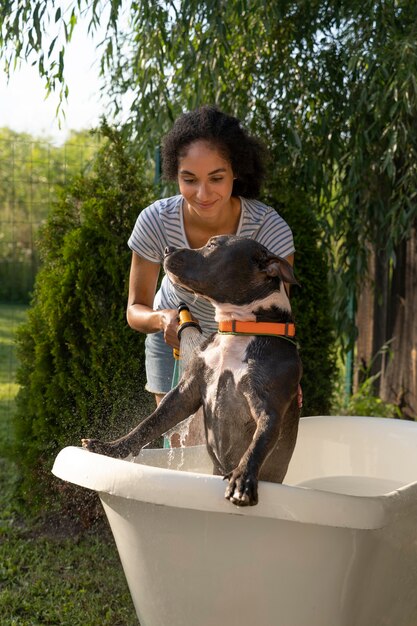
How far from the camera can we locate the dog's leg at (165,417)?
2.30m

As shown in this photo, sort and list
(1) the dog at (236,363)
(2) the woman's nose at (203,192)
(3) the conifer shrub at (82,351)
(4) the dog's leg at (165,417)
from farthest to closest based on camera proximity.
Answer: (3) the conifer shrub at (82,351), (2) the woman's nose at (203,192), (4) the dog's leg at (165,417), (1) the dog at (236,363)

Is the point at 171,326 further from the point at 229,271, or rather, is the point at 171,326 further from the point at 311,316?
the point at 311,316

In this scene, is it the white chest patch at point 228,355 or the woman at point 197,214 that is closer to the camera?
the white chest patch at point 228,355

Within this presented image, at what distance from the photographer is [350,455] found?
2.98m

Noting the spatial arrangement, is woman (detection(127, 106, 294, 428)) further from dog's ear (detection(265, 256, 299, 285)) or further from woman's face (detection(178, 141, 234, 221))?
dog's ear (detection(265, 256, 299, 285))

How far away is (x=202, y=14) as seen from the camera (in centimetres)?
395

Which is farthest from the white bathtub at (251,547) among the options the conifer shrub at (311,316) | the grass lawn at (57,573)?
the conifer shrub at (311,316)

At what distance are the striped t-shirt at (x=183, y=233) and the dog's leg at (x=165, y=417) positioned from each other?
630mm

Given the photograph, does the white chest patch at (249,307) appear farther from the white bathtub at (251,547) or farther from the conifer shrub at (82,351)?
the conifer shrub at (82,351)

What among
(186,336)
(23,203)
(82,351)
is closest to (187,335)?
(186,336)

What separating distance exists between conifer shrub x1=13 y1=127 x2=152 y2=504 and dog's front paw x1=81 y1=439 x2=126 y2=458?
1498 mm

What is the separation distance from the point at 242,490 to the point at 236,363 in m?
0.44

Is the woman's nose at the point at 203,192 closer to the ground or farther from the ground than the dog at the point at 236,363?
farther from the ground

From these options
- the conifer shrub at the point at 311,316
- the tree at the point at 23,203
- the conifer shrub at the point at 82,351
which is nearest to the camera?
the conifer shrub at the point at 82,351
